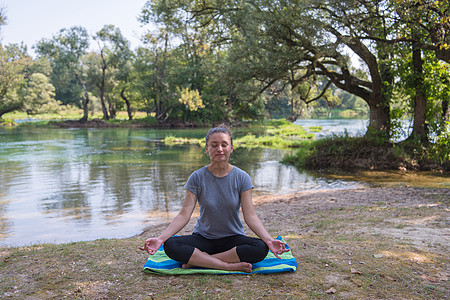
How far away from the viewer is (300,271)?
3.90m

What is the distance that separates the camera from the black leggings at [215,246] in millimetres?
3926

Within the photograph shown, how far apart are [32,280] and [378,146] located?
576 inches

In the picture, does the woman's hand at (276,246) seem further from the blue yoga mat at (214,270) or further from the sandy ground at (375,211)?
the sandy ground at (375,211)

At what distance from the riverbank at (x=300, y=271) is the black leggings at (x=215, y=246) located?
215mm

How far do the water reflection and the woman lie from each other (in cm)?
391

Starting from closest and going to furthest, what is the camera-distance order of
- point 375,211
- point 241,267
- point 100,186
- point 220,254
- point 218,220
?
point 241,267, point 220,254, point 218,220, point 375,211, point 100,186

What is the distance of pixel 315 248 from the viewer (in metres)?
4.71

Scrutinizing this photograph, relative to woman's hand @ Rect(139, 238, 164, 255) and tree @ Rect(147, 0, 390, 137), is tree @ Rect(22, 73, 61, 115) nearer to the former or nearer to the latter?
tree @ Rect(147, 0, 390, 137)

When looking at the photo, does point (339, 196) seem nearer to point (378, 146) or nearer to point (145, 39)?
point (378, 146)

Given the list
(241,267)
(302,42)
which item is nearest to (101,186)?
(302,42)

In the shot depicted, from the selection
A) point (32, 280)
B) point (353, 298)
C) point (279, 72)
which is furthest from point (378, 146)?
point (32, 280)

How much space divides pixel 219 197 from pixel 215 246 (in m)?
0.55

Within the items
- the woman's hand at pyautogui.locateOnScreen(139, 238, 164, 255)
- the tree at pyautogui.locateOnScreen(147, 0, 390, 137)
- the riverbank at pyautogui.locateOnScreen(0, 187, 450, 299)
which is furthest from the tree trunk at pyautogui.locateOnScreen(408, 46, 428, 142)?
the woman's hand at pyautogui.locateOnScreen(139, 238, 164, 255)

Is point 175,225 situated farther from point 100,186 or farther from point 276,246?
point 100,186
